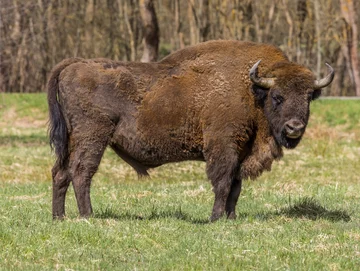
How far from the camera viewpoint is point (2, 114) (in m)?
32.4

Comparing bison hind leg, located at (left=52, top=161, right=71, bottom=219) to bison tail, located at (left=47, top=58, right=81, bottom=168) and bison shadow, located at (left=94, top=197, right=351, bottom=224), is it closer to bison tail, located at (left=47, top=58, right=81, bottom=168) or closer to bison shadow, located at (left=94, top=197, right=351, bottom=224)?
bison tail, located at (left=47, top=58, right=81, bottom=168)

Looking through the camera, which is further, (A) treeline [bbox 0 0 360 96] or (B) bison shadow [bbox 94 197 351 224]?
(A) treeline [bbox 0 0 360 96]

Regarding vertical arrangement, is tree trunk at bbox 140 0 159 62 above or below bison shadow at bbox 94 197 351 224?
above

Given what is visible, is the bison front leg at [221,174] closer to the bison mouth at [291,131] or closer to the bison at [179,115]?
the bison at [179,115]

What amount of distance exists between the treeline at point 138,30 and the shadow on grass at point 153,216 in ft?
88.1

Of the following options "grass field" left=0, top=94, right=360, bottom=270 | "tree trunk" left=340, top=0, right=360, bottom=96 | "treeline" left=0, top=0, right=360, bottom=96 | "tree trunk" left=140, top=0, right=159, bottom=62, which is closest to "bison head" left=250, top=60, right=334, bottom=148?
"grass field" left=0, top=94, right=360, bottom=270

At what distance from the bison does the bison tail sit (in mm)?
14

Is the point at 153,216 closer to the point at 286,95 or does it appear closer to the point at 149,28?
the point at 286,95

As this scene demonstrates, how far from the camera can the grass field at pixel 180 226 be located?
819 cm

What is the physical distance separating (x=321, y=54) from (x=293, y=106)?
112ft

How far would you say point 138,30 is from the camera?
44.8m

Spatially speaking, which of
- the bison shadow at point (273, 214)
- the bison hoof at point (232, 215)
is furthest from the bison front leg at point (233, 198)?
the bison shadow at point (273, 214)

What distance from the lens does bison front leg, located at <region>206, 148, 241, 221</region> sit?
10.8m

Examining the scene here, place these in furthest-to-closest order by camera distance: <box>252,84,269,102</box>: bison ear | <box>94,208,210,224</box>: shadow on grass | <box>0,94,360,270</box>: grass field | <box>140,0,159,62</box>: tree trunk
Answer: <box>140,0,159,62</box>: tree trunk < <box>252,84,269,102</box>: bison ear < <box>94,208,210,224</box>: shadow on grass < <box>0,94,360,270</box>: grass field
